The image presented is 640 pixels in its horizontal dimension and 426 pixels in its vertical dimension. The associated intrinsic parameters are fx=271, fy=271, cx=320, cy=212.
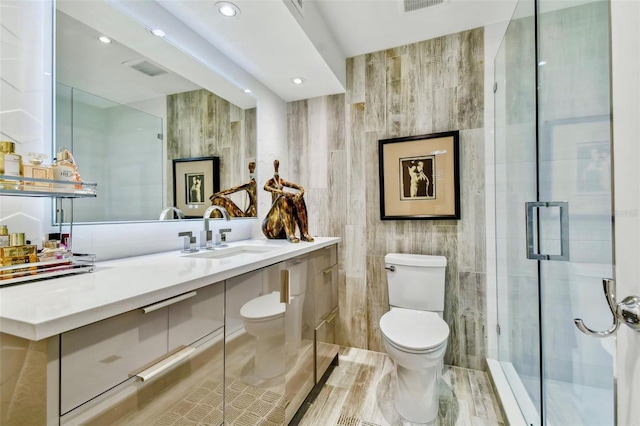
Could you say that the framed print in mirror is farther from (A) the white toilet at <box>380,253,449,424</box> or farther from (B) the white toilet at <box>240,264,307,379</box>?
(B) the white toilet at <box>240,264,307,379</box>

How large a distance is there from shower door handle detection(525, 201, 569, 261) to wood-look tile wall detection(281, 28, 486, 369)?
0.66 m

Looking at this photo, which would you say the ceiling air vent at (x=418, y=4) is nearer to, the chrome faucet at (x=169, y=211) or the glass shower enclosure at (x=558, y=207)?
the glass shower enclosure at (x=558, y=207)

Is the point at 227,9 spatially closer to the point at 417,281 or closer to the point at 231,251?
the point at 231,251

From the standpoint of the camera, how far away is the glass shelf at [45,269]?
29.0 inches

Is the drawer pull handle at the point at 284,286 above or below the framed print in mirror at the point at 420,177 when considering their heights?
below

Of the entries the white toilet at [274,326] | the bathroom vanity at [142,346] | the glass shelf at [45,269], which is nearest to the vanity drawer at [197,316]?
the bathroom vanity at [142,346]

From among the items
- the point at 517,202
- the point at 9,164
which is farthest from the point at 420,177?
the point at 9,164

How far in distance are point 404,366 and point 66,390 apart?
4.58 ft

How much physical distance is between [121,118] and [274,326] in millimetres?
1186

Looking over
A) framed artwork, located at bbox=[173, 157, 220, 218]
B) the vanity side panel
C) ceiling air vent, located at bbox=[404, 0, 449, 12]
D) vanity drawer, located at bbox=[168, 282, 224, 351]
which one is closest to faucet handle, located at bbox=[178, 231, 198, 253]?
framed artwork, located at bbox=[173, 157, 220, 218]

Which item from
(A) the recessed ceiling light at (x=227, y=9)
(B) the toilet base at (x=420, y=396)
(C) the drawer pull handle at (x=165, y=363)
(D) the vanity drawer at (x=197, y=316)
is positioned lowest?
(B) the toilet base at (x=420, y=396)

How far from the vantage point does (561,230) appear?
3.56 feet

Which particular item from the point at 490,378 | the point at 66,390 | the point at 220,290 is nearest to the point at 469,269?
the point at 490,378

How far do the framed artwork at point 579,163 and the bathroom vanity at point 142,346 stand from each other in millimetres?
1190
